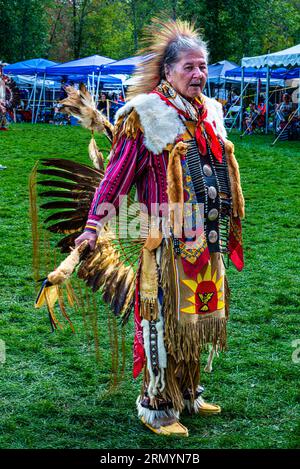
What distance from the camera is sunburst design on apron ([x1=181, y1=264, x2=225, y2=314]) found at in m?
2.82

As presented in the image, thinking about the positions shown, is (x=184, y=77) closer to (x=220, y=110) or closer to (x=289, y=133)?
(x=220, y=110)

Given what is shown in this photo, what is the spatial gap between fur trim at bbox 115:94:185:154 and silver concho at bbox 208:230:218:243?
1.34 feet

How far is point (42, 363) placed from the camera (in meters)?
3.69

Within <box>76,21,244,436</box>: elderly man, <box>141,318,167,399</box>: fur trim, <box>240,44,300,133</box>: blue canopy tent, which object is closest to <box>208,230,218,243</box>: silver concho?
<box>76,21,244,436</box>: elderly man

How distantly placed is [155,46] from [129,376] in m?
1.70

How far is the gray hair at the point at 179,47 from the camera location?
2.76m

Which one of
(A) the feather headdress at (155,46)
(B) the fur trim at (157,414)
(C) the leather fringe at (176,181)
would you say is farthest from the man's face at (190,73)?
(B) the fur trim at (157,414)

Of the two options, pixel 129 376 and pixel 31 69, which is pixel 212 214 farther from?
pixel 31 69

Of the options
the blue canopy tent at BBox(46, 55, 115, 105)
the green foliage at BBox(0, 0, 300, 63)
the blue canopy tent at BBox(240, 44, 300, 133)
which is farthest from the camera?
the green foliage at BBox(0, 0, 300, 63)

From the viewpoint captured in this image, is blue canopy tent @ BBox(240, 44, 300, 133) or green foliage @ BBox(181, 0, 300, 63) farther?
green foliage @ BBox(181, 0, 300, 63)

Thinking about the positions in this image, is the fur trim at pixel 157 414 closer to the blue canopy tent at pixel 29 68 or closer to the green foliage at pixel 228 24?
the blue canopy tent at pixel 29 68

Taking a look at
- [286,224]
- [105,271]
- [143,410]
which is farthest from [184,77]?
[286,224]

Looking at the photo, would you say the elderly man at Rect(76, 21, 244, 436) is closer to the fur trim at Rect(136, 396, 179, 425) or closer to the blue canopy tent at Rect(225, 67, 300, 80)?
the fur trim at Rect(136, 396, 179, 425)

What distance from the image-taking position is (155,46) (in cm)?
289
